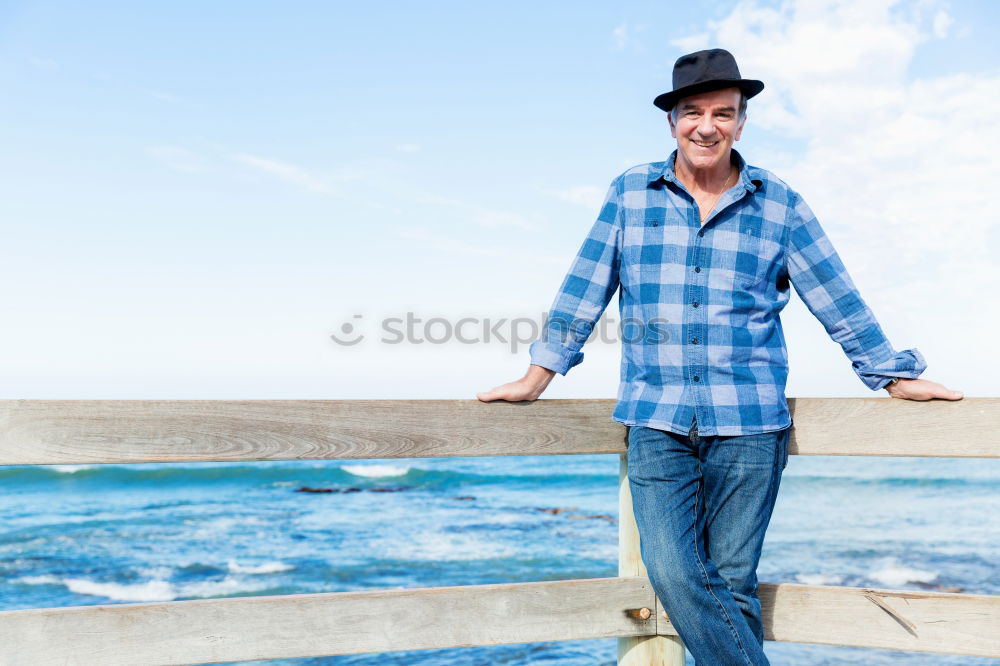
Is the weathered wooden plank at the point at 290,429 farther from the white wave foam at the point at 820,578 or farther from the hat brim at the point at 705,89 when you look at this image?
the white wave foam at the point at 820,578

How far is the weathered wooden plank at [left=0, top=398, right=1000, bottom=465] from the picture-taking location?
174 cm

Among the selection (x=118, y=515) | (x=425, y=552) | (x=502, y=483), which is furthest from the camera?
(x=502, y=483)

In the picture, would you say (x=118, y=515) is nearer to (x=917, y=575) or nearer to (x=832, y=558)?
(x=832, y=558)

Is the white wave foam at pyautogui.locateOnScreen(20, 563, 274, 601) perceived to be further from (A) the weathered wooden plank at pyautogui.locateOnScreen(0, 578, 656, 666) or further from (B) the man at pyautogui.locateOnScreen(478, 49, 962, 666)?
(B) the man at pyautogui.locateOnScreen(478, 49, 962, 666)

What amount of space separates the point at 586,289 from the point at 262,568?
7.13m

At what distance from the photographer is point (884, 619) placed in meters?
2.00

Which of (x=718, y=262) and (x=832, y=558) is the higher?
(x=718, y=262)

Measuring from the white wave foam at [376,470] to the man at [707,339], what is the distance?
14.9 m

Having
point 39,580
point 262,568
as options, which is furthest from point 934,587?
point 39,580

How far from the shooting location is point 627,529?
2.07 m

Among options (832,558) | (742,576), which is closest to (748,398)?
(742,576)

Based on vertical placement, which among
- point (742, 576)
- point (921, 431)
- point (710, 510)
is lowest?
point (742, 576)

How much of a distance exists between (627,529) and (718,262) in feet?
2.32

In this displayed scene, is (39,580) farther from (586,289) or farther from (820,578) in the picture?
(586,289)
